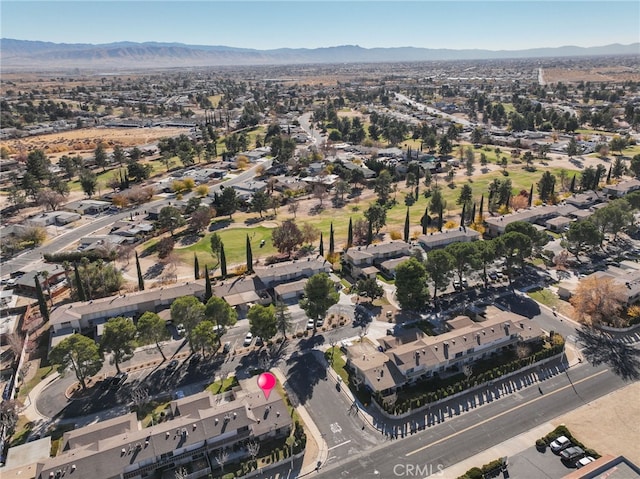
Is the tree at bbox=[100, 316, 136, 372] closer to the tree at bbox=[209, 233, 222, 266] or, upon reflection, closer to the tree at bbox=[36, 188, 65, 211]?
the tree at bbox=[209, 233, 222, 266]

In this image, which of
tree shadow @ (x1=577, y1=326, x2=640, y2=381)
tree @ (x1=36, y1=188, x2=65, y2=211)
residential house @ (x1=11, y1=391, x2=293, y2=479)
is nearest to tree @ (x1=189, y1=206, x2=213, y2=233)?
tree @ (x1=36, y1=188, x2=65, y2=211)

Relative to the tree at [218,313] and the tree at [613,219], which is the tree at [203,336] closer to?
the tree at [218,313]

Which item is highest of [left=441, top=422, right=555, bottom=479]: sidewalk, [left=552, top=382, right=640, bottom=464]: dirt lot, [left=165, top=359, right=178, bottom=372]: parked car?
[left=552, top=382, right=640, bottom=464]: dirt lot

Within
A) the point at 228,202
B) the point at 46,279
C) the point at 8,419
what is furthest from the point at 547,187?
the point at 8,419

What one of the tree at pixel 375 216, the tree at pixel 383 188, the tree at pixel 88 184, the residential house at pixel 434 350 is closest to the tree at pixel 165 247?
the tree at pixel 375 216

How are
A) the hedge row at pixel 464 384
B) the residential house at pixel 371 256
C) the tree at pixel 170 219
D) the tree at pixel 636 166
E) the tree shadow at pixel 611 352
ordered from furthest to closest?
the tree at pixel 636 166 → the tree at pixel 170 219 → the residential house at pixel 371 256 → the tree shadow at pixel 611 352 → the hedge row at pixel 464 384

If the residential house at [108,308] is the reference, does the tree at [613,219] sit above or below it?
above
